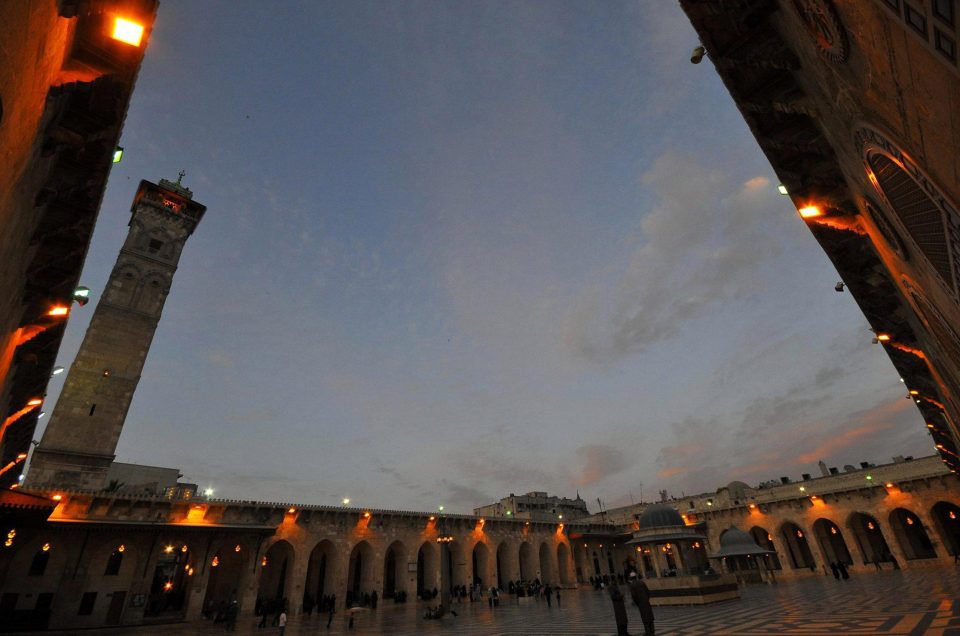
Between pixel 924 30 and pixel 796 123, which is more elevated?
pixel 796 123

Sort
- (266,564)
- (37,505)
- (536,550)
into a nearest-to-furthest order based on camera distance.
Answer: (37,505)
(266,564)
(536,550)

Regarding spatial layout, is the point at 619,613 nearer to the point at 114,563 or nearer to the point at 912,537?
the point at 114,563

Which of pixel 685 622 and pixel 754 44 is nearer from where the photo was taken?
pixel 754 44

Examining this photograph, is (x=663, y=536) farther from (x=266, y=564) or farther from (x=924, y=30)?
(x=266, y=564)

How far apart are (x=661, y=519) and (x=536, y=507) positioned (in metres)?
53.3

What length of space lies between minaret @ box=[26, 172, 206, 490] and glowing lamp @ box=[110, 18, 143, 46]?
30.9m

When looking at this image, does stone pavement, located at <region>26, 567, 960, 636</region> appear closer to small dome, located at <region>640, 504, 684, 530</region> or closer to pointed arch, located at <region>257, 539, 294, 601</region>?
small dome, located at <region>640, 504, 684, 530</region>

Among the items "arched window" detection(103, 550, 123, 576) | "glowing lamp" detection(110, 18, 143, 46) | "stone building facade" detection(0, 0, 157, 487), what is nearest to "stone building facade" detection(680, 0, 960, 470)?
"stone building facade" detection(0, 0, 157, 487)

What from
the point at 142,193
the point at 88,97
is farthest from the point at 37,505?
the point at 142,193

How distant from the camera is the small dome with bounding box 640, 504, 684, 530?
2305 centimetres

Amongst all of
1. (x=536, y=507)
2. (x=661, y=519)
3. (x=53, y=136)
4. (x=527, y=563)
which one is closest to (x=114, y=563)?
(x=53, y=136)

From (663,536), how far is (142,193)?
153 feet

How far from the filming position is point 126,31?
4.70 meters

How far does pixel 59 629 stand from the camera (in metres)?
19.0
